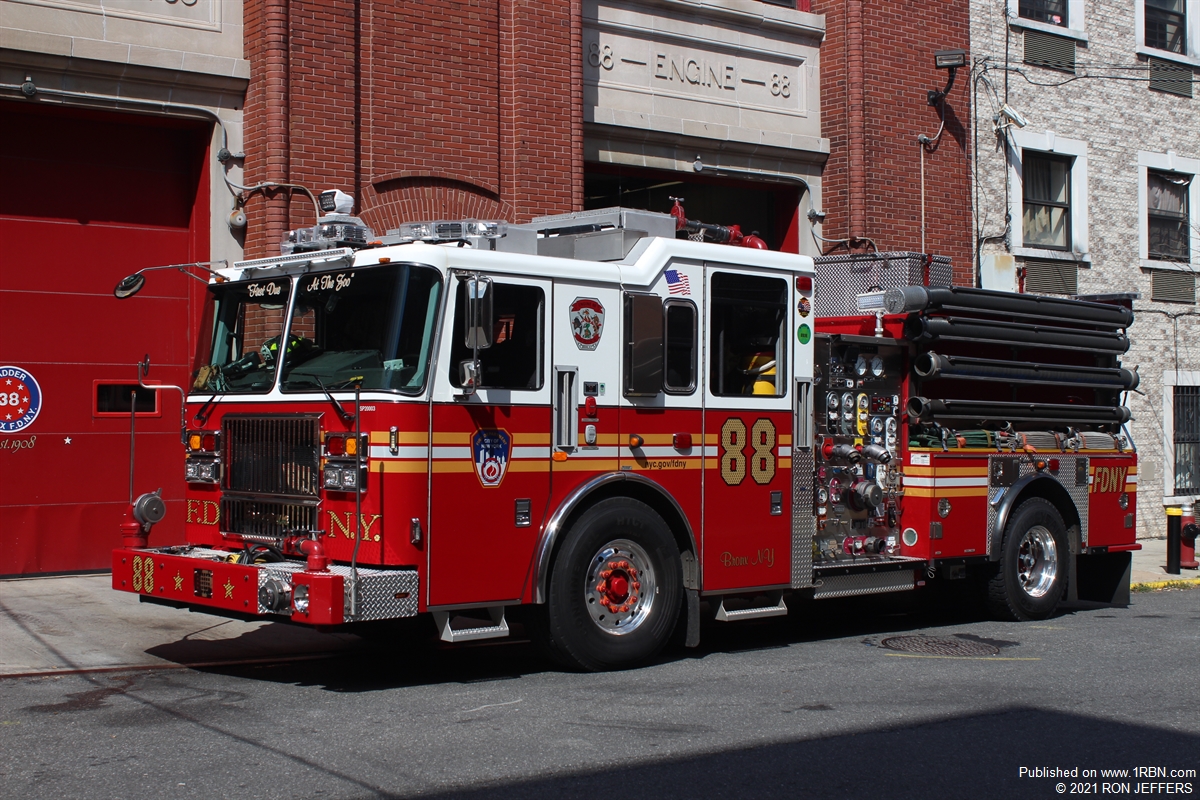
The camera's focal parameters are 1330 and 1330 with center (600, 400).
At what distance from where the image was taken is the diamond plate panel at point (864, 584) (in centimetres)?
992

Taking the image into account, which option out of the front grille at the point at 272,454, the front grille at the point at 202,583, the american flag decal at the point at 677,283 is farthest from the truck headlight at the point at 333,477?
the american flag decal at the point at 677,283

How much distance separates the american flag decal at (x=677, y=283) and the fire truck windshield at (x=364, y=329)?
1.87 meters

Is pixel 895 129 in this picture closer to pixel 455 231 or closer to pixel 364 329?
pixel 455 231

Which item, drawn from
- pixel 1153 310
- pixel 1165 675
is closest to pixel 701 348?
pixel 1165 675

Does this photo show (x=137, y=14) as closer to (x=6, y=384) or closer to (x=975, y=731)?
(x=6, y=384)

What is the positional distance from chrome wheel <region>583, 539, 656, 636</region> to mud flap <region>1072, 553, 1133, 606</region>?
5658mm

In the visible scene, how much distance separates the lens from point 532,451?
8.23 meters

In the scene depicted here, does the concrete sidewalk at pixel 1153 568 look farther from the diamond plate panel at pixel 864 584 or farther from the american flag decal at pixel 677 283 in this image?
the american flag decal at pixel 677 283

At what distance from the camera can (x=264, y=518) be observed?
8.30 m

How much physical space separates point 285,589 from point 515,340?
2039mm

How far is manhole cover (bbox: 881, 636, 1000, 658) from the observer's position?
383 inches

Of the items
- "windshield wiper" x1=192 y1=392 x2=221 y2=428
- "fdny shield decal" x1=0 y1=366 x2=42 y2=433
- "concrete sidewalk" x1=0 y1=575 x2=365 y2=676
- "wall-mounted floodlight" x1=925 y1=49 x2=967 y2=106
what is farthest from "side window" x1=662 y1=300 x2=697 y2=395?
"wall-mounted floodlight" x1=925 y1=49 x2=967 y2=106

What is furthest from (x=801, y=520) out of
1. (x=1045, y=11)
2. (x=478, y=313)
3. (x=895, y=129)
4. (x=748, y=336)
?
(x=1045, y=11)

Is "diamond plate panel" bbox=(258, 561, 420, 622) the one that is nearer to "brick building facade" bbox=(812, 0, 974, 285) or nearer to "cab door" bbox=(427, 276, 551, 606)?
"cab door" bbox=(427, 276, 551, 606)
